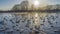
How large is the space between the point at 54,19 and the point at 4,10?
0.63 meters

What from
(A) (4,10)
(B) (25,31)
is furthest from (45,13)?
(A) (4,10)

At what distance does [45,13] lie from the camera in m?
1.79

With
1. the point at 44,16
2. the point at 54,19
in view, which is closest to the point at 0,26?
the point at 44,16

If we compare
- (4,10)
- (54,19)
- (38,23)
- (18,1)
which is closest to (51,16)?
(54,19)

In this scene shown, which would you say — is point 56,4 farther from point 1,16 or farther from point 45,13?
point 1,16

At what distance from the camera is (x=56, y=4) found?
5.87 ft

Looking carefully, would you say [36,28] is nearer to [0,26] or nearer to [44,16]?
[44,16]

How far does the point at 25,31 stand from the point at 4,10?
1.21 ft

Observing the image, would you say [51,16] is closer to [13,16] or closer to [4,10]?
[13,16]

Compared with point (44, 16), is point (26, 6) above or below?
above

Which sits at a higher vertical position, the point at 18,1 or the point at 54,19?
the point at 18,1

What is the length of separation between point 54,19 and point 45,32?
20 cm

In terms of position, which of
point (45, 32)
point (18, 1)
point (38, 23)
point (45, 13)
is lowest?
A: point (45, 32)

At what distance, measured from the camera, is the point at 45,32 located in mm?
1780
